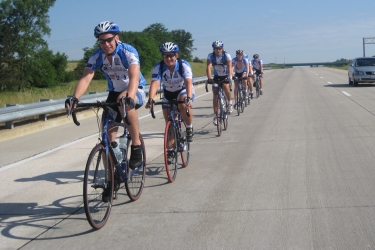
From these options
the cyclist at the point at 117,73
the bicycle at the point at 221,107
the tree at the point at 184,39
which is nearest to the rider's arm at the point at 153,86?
the cyclist at the point at 117,73

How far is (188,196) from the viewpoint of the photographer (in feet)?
21.2

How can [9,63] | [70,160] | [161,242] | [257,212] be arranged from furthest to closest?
[9,63]
[70,160]
[257,212]
[161,242]

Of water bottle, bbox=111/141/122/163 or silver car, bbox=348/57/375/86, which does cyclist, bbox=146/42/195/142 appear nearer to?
water bottle, bbox=111/141/122/163

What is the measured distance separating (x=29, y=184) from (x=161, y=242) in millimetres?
3364

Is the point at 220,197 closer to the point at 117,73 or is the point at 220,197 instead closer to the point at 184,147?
the point at 184,147

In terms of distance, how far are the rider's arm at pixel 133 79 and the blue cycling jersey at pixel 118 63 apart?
0.26ft

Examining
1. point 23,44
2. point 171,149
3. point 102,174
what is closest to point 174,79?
point 171,149

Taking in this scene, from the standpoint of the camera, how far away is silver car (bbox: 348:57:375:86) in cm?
2733

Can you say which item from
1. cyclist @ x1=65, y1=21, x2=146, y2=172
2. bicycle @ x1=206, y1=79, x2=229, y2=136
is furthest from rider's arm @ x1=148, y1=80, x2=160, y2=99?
bicycle @ x1=206, y1=79, x2=229, y2=136

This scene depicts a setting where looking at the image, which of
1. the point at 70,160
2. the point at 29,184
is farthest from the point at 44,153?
the point at 29,184

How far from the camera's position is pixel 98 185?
5.38 meters

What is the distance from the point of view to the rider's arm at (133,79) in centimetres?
561

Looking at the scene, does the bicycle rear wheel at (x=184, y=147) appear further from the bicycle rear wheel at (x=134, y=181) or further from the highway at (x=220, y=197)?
the bicycle rear wheel at (x=134, y=181)

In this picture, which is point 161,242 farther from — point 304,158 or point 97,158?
point 304,158
